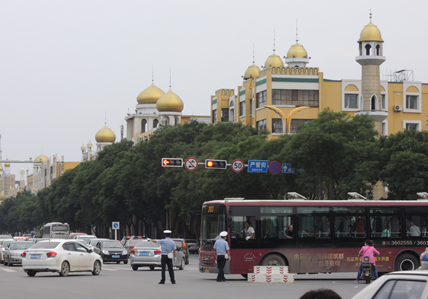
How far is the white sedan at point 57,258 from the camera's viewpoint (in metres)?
25.7

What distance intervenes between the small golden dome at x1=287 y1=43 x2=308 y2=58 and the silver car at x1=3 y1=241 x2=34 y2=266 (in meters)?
51.1

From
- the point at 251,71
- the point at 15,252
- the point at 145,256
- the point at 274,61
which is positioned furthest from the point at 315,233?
the point at 251,71

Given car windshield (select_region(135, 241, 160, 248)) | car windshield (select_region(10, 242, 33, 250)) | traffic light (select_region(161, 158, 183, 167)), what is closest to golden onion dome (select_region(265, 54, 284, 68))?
traffic light (select_region(161, 158, 183, 167))

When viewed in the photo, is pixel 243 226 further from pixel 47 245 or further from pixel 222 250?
pixel 47 245

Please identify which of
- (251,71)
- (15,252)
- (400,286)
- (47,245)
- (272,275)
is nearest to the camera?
(400,286)

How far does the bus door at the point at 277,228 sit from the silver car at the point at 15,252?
613 inches

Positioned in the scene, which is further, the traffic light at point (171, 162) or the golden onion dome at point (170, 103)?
the golden onion dome at point (170, 103)

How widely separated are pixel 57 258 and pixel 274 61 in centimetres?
6610

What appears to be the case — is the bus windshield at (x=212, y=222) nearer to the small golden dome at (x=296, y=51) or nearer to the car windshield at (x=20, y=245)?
the car windshield at (x=20, y=245)

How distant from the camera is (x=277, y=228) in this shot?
24984mm

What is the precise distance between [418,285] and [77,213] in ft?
308

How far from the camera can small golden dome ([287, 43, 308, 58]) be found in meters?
82.6

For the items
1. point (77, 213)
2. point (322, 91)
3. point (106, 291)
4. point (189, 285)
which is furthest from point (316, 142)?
point (77, 213)

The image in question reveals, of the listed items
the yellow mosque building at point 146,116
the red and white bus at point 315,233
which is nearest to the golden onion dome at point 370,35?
the red and white bus at point 315,233
